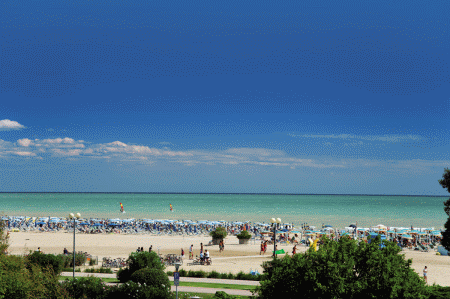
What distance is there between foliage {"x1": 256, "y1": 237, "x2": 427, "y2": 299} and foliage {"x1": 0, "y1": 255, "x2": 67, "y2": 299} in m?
8.05

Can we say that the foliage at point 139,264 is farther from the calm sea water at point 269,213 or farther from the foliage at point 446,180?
the calm sea water at point 269,213

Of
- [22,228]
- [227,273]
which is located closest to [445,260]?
[227,273]

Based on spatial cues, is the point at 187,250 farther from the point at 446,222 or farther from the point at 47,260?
the point at 446,222

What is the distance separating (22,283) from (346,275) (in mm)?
10710

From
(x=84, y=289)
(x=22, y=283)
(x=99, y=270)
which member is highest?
(x=22, y=283)

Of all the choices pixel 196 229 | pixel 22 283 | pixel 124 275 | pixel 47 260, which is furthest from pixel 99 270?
pixel 196 229

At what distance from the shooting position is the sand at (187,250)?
25848 millimetres

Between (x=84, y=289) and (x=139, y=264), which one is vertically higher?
(x=139, y=264)

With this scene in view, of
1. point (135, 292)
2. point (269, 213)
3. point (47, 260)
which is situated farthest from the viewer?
point (269, 213)

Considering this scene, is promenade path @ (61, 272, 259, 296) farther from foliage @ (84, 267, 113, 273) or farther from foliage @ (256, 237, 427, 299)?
foliage @ (256, 237, 427, 299)

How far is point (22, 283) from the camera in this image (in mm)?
12359

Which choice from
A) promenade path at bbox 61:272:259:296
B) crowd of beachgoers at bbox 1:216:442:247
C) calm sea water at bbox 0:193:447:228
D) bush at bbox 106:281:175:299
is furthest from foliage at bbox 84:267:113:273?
calm sea water at bbox 0:193:447:228

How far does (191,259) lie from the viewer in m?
29.7

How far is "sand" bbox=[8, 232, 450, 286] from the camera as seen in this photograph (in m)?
25.8
